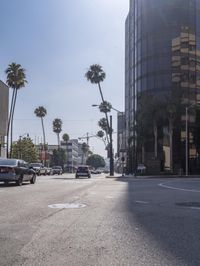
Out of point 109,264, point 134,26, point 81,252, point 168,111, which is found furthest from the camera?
point 134,26

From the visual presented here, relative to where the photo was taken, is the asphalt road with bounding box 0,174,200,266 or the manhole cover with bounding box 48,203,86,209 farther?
the manhole cover with bounding box 48,203,86,209

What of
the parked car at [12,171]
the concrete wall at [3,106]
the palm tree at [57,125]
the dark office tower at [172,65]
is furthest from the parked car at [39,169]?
the palm tree at [57,125]

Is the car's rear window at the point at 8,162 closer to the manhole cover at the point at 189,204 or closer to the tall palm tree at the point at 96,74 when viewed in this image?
the manhole cover at the point at 189,204

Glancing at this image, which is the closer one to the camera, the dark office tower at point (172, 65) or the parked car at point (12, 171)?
the parked car at point (12, 171)

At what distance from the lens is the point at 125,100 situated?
342ft

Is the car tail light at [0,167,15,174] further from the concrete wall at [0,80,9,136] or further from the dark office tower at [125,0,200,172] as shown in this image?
the dark office tower at [125,0,200,172]

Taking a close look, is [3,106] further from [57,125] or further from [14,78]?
[57,125]

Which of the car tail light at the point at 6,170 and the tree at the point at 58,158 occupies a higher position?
the tree at the point at 58,158

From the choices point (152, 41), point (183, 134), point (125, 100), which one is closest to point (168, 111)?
point (183, 134)

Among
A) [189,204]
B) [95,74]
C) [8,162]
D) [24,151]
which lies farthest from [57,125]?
[189,204]

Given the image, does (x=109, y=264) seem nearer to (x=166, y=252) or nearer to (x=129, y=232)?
(x=166, y=252)

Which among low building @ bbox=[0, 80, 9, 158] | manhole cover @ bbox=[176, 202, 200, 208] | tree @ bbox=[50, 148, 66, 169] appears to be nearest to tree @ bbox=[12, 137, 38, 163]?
low building @ bbox=[0, 80, 9, 158]

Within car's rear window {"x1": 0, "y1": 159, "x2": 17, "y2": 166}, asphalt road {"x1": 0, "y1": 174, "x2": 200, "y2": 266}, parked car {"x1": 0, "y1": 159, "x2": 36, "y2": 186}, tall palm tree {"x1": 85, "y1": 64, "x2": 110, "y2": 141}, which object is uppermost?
tall palm tree {"x1": 85, "y1": 64, "x2": 110, "y2": 141}

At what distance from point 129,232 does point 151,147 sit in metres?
62.3
